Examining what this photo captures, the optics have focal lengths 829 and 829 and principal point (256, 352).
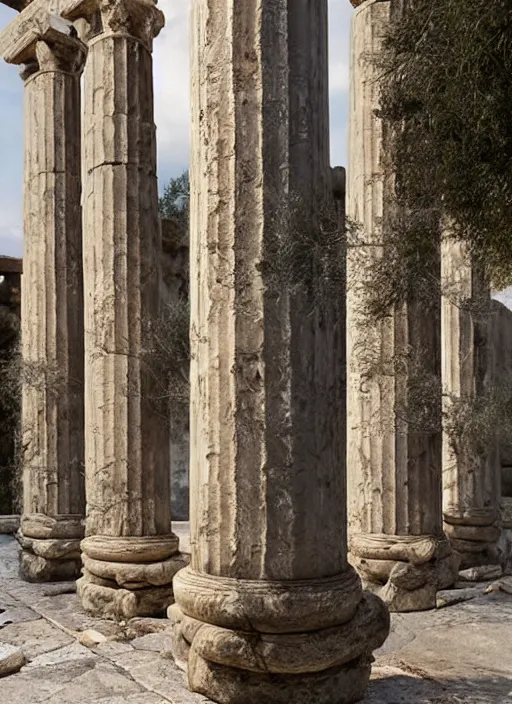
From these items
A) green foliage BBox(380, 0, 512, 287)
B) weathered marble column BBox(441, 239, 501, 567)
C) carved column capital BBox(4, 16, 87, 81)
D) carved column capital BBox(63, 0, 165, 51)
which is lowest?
weathered marble column BBox(441, 239, 501, 567)

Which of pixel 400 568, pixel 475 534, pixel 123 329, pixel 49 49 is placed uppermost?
pixel 49 49

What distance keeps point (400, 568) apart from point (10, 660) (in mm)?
3448

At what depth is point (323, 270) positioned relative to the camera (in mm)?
4844

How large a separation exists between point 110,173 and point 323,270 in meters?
3.96

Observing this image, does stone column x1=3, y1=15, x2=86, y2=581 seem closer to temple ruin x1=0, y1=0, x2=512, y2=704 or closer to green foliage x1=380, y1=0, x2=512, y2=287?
temple ruin x1=0, y1=0, x2=512, y2=704

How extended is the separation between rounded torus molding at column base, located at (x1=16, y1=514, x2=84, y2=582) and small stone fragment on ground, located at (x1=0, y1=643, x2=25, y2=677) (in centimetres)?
294

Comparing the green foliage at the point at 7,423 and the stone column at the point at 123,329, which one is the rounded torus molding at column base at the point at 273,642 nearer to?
the stone column at the point at 123,329

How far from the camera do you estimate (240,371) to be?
489cm

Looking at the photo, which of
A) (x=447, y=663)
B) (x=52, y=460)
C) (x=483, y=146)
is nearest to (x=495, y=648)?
(x=447, y=663)

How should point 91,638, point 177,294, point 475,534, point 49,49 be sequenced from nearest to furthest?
point 91,638, point 49,49, point 475,534, point 177,294

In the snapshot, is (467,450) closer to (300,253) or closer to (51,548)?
(51,548)

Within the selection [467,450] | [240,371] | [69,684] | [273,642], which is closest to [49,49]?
[240,371]

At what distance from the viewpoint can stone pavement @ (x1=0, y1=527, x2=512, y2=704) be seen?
5.18m

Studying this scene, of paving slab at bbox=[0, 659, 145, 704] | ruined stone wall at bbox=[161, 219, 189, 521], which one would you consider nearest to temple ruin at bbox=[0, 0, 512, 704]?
paving slab at bbox=[0, 659, 145, 704]
